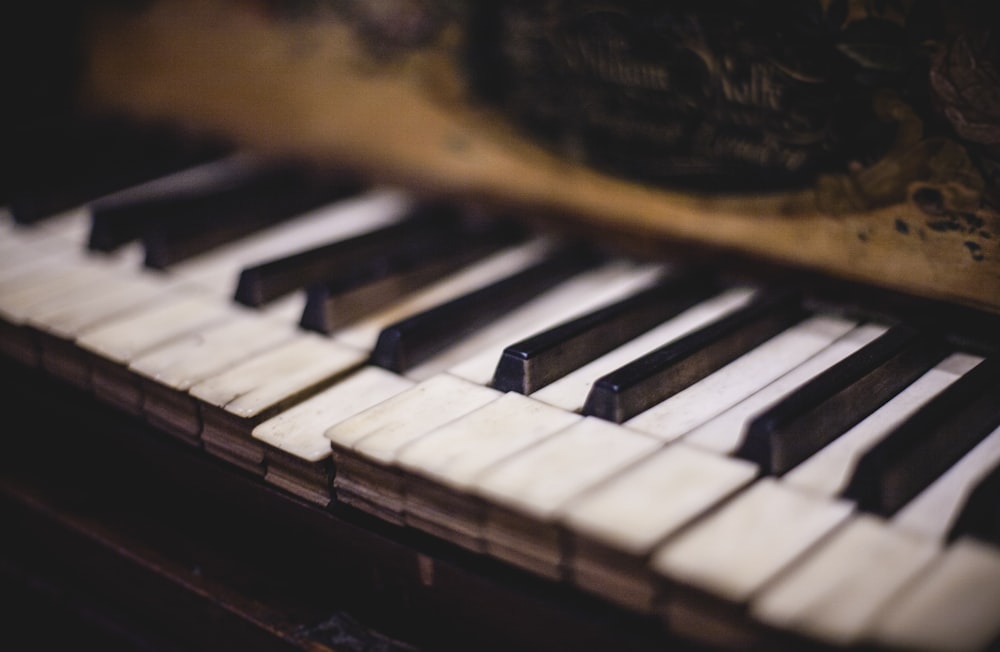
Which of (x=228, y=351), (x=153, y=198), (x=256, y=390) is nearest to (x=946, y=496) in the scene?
(x=256, y=390)

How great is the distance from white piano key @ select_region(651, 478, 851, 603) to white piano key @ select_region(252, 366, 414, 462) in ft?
1.48

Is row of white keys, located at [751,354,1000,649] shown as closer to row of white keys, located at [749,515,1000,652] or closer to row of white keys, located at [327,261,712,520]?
row of white keys, located at [749,515,1000,652]

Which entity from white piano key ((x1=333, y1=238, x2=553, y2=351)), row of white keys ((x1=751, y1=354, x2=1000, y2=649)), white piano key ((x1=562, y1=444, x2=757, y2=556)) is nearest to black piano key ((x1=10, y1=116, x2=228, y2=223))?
white piano key ((x1=333, y1=238, x2=553, y2=351))

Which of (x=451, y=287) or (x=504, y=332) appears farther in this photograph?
(x=451, y=287)

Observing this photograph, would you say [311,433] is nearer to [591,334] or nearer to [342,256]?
[591,334]

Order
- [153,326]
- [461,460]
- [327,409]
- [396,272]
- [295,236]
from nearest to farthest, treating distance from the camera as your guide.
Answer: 1. [461,460]
2. [327,409]
3. [153,326]
4. [396,272]
5. [295,236]

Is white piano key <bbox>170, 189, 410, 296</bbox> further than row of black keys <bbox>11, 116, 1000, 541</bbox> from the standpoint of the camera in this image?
Yes

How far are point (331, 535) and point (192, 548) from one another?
0.29 metres

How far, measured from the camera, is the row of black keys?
1.04 m

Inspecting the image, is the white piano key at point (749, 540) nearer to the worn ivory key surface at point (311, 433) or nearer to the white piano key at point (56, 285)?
the worn ivory key surface at point (311, 433)

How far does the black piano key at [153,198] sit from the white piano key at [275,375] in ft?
1.85

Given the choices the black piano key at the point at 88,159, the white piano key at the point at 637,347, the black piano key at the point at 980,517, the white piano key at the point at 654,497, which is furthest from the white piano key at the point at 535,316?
the black piano key at the point at 88,159

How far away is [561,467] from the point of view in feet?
3.31

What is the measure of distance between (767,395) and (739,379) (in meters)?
0.06
